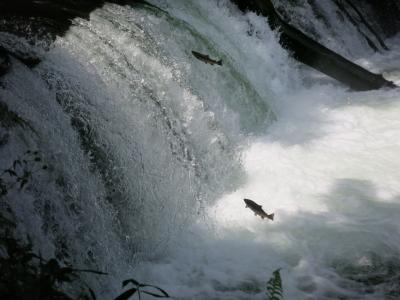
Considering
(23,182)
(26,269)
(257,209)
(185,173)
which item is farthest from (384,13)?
(26,269)

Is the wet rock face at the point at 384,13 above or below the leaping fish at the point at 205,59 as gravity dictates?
above

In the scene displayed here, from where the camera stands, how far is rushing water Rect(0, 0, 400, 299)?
312 centimetres

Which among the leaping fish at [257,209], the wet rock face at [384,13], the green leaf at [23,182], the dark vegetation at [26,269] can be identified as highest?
the wet rock face at [384,13]

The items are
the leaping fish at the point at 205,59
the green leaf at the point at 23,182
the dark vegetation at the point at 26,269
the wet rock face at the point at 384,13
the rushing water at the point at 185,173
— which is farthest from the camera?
the wet rock face at the point at 384,13

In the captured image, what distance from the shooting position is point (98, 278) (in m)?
3.11

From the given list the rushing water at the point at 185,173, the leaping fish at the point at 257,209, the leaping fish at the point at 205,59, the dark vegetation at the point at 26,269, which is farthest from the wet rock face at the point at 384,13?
the dark vegetation at the point at 26,269

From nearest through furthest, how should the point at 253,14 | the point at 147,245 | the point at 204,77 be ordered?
the point at 147,245 → the point at 204,77 → the point at 253,14

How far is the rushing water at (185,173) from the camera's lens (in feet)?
10.2

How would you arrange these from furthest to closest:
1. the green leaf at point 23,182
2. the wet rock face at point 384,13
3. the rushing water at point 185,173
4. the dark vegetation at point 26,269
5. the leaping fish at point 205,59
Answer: the wet rock face at point 384,13 < the leaping fish at point 205,59 < the rushing water at point 185,173 < the green leaf at point 23,182 < the dark vegetation at point 26,269

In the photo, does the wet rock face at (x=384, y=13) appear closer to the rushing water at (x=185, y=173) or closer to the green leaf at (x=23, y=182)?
the rushing water at (x=185, y=173)

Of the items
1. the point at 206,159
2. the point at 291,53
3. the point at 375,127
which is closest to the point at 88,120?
the point at 206,159

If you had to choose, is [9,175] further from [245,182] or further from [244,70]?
[244,70]

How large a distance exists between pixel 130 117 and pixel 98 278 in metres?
1.30

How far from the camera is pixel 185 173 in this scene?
4238mm
